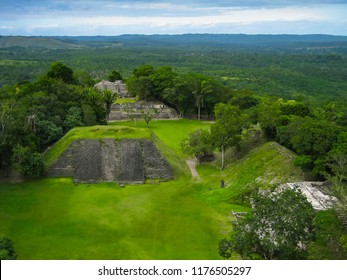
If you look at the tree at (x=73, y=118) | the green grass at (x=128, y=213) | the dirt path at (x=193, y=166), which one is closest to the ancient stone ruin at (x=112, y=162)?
the green grass at (x=128, y=213)

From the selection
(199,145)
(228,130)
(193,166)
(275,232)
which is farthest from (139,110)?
(275,232)

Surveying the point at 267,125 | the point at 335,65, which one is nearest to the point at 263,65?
the point at 335,65

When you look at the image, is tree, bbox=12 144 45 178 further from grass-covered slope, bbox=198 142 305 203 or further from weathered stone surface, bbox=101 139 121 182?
grass-covered slope, bbox=198 142 305 203

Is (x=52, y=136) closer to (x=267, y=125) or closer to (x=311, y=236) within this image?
(x=267, y=125)

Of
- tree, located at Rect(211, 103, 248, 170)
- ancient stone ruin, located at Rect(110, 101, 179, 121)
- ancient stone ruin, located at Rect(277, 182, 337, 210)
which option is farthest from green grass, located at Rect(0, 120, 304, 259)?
ancient stone ruin, located at Rect(110, 101, 179, 121)

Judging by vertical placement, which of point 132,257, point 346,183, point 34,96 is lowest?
point 132,257

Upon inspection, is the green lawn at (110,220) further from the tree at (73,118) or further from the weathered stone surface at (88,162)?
the tree at (73,118)

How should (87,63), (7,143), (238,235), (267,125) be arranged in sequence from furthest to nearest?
(87,63)
(267,125)
(7,143)
(238,235)

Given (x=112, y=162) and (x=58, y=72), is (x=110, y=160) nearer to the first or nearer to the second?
(x=112, y=162)
